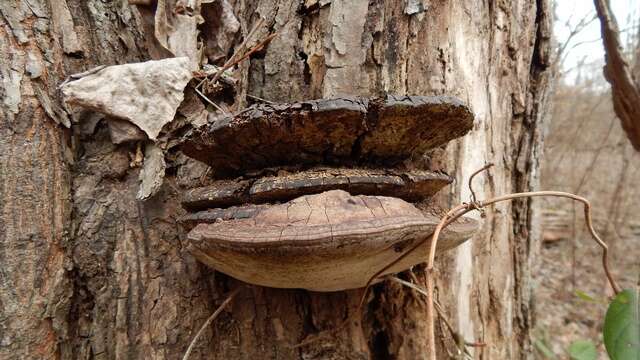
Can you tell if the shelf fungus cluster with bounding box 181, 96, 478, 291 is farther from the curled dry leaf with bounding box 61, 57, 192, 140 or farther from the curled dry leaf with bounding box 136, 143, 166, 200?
the curled dry leaf with bounding box 61, 57, 192, 140

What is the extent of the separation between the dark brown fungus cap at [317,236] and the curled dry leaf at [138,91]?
1.83ft

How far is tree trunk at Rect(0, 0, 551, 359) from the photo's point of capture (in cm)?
111

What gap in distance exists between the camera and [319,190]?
2.76 feet

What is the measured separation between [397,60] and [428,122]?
440mm

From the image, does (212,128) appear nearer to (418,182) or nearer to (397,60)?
(418,182)

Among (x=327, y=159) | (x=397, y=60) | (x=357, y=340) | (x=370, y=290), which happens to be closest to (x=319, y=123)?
(x=327, y=159)

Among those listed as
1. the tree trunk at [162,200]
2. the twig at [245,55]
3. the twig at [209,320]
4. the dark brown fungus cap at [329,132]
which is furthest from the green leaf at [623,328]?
the twig at [245,55]

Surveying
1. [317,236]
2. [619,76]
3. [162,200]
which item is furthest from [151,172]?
[619,76]

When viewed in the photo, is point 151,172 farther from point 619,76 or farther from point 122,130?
point 619,76

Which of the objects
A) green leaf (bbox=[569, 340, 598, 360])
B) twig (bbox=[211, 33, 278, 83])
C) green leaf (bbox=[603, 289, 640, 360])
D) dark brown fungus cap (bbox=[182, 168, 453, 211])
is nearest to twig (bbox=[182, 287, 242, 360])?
dark brown fungus cap (bbox=[182, 168, 453, 211])

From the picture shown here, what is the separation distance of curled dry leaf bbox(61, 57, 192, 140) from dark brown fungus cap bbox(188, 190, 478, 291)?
0.56m

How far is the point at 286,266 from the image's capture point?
31.0 inches

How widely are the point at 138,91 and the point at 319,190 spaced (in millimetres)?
740

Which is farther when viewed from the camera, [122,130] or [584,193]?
[584,193]
